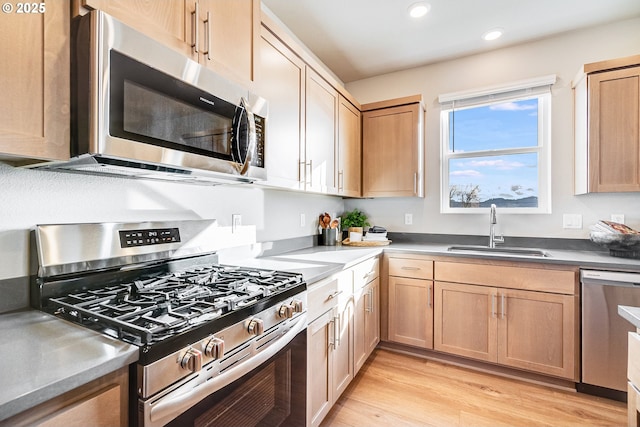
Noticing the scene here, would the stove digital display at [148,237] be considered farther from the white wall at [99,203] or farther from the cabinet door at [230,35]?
the cabinet door at [230,35]

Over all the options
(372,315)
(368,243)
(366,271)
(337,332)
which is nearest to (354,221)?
(368,243)

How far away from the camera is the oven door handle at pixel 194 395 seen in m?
0.73

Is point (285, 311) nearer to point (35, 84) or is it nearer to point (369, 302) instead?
point (35, 84)

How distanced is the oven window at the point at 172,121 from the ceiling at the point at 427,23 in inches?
54.0

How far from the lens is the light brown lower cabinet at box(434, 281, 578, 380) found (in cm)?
203

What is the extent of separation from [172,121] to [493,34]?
104 inches

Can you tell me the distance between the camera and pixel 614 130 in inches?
83.7

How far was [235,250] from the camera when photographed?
1860 mm

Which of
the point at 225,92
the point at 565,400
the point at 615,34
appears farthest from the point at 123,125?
the point at 615,34

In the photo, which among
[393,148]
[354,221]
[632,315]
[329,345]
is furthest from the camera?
[354,221]

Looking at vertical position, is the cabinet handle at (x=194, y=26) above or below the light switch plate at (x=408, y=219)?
above

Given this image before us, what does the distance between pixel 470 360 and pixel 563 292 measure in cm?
82

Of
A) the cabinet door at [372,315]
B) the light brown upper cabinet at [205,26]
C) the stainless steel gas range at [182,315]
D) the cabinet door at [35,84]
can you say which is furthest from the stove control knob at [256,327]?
the cabinet door at [372,315]

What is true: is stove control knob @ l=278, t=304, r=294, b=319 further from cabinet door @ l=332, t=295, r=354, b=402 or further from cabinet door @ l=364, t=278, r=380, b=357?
cabinet door @ l=364, t=278, r=380, b=357
